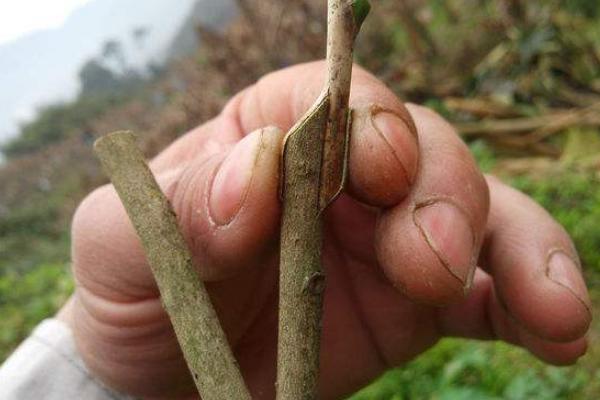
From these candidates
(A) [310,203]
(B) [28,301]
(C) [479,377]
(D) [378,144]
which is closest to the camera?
(A) [310,203]

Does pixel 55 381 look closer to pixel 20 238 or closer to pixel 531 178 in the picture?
pixel 531 178

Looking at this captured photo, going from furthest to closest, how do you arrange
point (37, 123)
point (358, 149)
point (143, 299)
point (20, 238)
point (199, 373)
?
point (37, 123), point (20, 238), point (143, 299), point (358, 149), point (199, 373)

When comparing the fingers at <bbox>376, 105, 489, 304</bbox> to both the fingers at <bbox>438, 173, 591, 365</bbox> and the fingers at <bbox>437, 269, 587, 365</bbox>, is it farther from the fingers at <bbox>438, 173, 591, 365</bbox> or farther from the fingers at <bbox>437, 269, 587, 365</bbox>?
the fingers at <bbox>437, 269, 587, 365</bbox>

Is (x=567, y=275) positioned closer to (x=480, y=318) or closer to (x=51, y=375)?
(x=480, y=318)

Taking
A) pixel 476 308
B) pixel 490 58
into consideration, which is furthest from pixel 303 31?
pixel 476 308

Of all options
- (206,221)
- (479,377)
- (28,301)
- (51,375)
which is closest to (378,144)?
(206,221)

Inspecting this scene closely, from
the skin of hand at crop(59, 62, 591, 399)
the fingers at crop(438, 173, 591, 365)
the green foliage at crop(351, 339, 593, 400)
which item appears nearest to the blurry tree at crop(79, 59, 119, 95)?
the green foliage at crop(351, 339, 593, 400)
